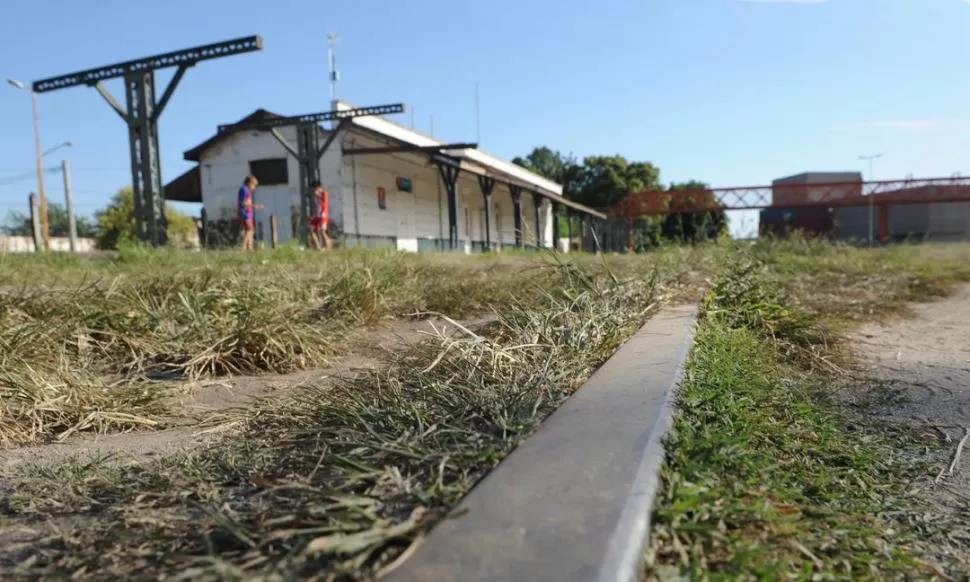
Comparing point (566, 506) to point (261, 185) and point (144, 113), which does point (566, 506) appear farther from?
point (261, 185)

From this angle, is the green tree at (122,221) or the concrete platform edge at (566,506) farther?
the green tree at (122,221)

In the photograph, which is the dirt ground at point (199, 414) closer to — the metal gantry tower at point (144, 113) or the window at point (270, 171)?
the metal gantry tower at point (144, 113)

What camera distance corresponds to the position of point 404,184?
19.0 meters

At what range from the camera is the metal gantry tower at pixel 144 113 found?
31.2 ft

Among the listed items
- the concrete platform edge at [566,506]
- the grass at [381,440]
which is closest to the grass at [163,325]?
the grass at [381,440]

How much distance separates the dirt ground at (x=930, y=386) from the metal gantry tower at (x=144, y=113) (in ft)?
32.3

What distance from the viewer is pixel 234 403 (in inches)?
77.7

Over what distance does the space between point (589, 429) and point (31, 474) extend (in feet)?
3.88

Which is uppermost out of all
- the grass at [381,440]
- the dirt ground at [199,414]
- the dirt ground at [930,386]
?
the grass at [381,440]

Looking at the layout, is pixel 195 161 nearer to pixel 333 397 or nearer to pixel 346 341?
pixel 346 341

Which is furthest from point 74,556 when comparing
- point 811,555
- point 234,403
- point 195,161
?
point 195,161

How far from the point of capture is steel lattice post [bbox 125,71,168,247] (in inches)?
381

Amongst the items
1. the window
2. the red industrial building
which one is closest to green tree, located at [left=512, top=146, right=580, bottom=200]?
the red industrial building

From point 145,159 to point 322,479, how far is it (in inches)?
421
